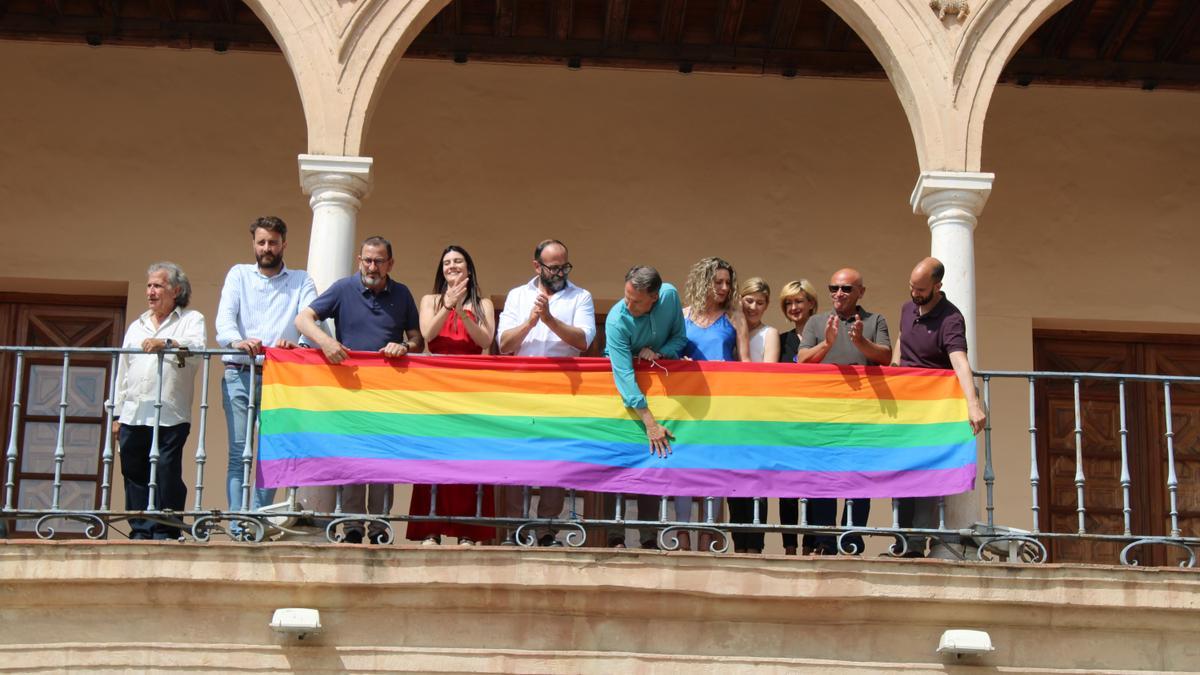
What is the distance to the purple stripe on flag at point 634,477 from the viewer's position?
10.1 meters

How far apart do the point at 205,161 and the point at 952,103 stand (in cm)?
501

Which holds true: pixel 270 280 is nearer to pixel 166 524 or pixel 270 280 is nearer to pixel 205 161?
pixel 166 524

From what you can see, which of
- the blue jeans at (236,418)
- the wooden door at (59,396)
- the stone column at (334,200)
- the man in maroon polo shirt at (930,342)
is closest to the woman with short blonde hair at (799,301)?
the man in maroon polo shirt at (930,342)

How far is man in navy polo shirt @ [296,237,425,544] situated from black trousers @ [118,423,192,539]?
822 mm

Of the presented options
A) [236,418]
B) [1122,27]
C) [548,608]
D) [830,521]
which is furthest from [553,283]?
[1122,27]

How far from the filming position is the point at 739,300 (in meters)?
10.7

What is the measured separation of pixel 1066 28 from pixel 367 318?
5552mm

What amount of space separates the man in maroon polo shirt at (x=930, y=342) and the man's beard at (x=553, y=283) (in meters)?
1.72

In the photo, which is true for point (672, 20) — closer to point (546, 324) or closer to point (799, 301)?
point (799, 301)

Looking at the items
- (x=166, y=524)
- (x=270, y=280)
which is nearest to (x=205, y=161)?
(x=270, y=280)

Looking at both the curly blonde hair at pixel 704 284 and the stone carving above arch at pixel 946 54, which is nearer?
the curly blonde hair at pixel 704 284

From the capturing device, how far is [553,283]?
10383mm

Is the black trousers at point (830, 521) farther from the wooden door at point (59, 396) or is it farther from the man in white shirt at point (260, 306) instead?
the wooden door at point (59, 396)

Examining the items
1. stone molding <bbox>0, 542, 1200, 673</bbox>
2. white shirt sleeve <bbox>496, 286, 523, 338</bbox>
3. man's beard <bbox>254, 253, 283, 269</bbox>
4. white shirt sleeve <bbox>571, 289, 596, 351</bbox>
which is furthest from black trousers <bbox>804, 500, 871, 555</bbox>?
man's beard <bbox>254, 253, 283, 269</bbox>
